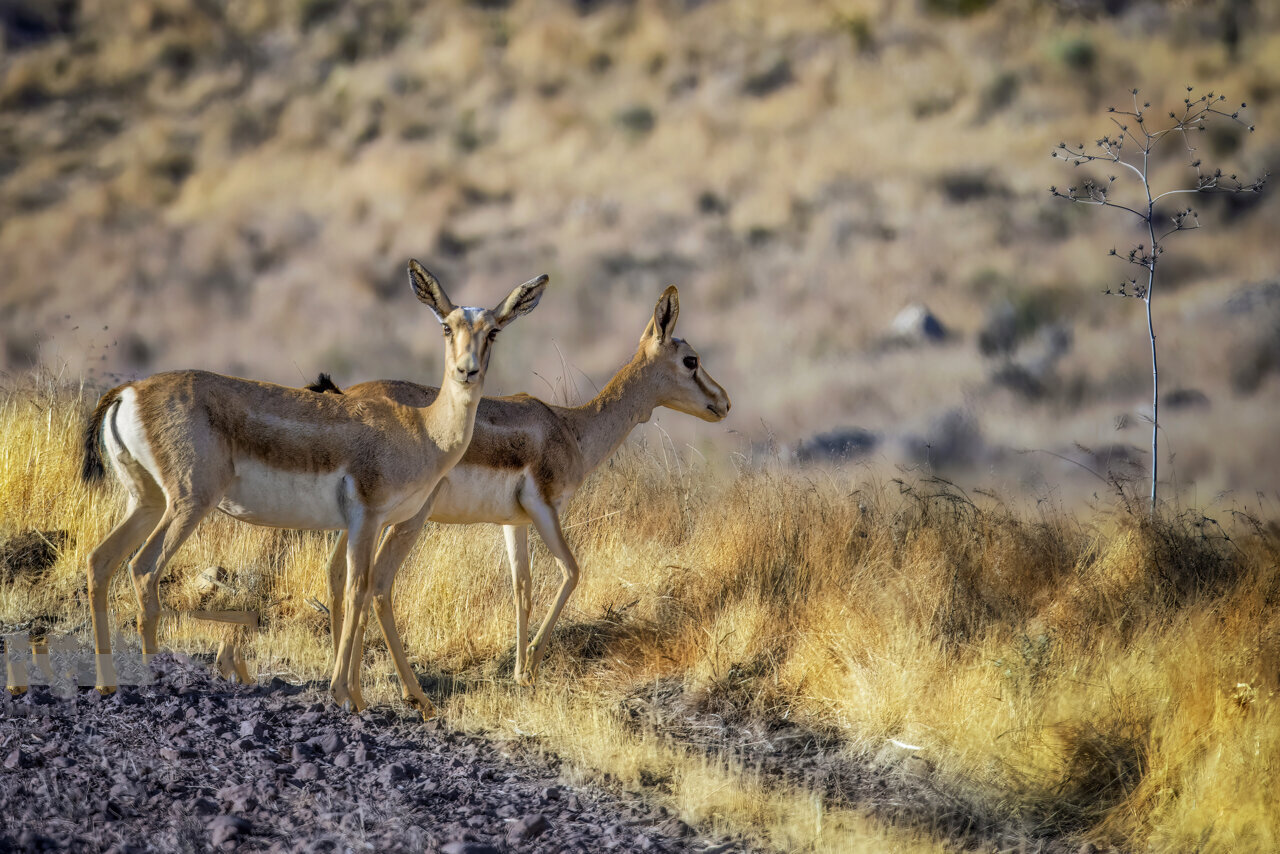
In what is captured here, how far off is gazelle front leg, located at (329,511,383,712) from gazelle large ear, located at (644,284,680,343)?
2.61 metres

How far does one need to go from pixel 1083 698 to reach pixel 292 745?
3.91m

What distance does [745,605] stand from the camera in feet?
26.3

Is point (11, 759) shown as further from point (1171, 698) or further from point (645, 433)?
point (645, 433)

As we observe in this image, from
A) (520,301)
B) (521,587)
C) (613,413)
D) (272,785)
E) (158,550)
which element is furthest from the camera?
(613,413)

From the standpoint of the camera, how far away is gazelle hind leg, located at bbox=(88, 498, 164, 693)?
6.30 metres

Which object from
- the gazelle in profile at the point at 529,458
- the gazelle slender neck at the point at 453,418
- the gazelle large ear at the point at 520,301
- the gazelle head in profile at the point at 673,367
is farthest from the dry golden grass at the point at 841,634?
the gazelle large ear at the point at 520,301

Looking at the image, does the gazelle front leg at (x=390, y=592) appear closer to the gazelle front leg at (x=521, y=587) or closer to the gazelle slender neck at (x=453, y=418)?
the gazelle slender neck at (x=453, y=418)

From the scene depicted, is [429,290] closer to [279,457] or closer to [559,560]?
[279,457]

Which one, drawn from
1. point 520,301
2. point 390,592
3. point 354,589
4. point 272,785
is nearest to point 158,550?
point 354,589

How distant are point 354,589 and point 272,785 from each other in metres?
1.35

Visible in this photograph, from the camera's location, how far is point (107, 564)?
640 centimetres

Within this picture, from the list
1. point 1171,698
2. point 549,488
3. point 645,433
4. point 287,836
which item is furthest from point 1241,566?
point 287,836

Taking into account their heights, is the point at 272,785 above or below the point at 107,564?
below

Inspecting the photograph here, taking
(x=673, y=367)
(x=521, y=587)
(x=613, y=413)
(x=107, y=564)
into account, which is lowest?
(x=521, y=587)
